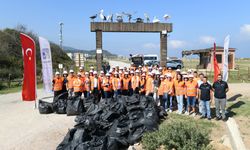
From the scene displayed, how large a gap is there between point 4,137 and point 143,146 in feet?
14.1

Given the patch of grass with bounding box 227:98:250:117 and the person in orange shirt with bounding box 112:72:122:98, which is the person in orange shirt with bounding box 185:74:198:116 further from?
the person in orange shirt with bounding box 112:72:122:98

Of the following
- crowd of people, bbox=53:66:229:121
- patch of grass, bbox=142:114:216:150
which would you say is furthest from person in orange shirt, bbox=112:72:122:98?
patch of grass, bbox=142:114:216:150

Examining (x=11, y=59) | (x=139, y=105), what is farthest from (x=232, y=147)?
(x=11, y=59)

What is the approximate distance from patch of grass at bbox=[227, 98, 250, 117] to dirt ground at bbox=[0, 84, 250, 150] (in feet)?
2.39

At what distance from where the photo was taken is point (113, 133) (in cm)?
821

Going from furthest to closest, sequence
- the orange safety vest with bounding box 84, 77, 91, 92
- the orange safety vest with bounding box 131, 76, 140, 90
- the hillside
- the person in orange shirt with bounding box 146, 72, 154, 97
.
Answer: the hillside, the orange safety vest with bounding box 84, 77, 91, 92, the orange safety vest with bounding box 131, 76, 140, 90, the person in orange shirt with bounding box 146, 72, 154, 97

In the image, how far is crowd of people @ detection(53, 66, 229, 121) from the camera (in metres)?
11.0

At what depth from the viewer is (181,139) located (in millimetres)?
6789

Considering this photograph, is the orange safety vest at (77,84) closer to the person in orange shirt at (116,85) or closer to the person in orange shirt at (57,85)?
the person in orange shirt at (57,85)

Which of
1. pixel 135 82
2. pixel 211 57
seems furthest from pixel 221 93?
pixel 211 57

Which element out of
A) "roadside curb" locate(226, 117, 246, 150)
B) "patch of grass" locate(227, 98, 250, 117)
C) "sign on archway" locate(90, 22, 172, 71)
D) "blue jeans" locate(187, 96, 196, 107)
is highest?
"sign on archway" locate(90, 22, 172, 71)

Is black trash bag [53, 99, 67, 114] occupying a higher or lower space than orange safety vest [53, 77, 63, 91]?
lower

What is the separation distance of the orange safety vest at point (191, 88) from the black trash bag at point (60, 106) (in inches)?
186

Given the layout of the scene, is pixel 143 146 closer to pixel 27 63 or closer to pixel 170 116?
pixel 170 116
